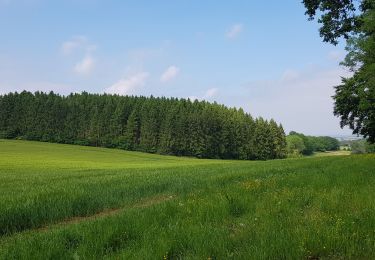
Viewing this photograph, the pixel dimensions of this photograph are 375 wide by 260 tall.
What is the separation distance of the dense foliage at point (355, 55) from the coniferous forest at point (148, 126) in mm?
61231

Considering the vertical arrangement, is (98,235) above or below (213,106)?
below

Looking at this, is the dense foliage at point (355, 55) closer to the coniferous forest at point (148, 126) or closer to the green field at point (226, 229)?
the green field at point (226, 229)

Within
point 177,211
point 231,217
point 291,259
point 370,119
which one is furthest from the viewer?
point 370,119

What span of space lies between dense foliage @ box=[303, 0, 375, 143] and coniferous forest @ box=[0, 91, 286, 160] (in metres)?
61.2

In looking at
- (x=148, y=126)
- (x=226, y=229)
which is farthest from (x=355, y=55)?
(x=148, y=126)

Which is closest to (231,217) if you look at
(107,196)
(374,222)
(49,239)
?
(374,222)

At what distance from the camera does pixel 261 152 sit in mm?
134375

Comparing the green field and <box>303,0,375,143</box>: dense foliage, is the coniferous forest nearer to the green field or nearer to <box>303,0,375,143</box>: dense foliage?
<box>303,0,375,143</box>: dense foliage

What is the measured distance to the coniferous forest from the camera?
128 metres

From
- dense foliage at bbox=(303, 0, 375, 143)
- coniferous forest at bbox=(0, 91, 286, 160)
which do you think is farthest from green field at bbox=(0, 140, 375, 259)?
coniferous forest at bbox=(0, 91, 286, 160)

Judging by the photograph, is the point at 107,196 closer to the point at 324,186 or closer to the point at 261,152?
the point at 324,186

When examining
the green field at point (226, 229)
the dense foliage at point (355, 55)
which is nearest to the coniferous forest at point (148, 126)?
the dense foliage at point (355, 55)

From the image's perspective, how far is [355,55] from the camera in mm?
45938

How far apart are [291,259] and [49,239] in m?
→ 4.07
